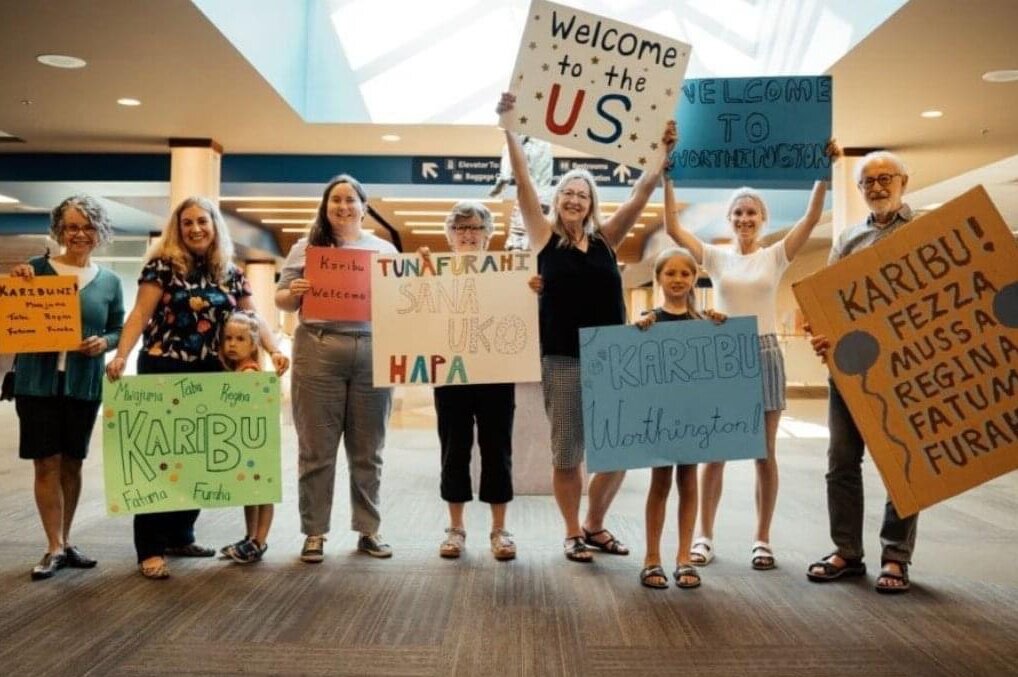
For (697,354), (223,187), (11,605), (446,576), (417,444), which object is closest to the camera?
(11,605)

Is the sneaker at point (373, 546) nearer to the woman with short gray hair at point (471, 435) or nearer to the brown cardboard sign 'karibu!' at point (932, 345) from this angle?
the woman with short gray hair at point (471, 435)

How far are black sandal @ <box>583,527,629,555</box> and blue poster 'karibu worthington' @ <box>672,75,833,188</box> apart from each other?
4.67 ft

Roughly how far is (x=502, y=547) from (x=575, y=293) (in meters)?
1.00

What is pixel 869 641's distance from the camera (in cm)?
226

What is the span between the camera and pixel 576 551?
307cm

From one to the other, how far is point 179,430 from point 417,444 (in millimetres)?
4013

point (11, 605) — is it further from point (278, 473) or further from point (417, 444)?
point (417, 444)

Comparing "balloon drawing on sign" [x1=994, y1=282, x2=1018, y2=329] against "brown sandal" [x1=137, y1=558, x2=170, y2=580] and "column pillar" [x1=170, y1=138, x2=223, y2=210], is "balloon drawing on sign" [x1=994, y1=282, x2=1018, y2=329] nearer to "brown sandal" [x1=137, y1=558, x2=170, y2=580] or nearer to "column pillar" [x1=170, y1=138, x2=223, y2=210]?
"brown sandal" [x1=137, y1=558, x2=170, y2=580]

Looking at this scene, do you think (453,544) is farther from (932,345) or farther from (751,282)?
(932,345)

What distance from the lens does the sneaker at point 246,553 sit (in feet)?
9.93

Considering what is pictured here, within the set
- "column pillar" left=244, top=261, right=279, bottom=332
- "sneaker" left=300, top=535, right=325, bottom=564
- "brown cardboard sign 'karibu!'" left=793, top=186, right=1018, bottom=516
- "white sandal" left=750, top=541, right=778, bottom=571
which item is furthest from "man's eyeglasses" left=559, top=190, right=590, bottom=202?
"column pillar" left=244, top=261, right=279, bottom=332

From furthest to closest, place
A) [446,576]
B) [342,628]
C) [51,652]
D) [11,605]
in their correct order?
1. [446,576]
2. [11,605]
3. [342,628]
4. [51,652]

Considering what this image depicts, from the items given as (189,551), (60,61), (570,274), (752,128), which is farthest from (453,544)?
(60,61)

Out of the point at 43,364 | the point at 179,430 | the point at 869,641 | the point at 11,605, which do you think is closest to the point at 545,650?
the point at 869,641
